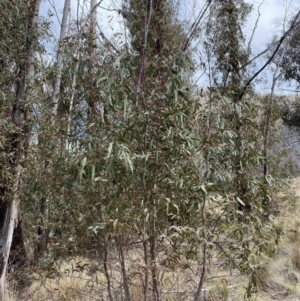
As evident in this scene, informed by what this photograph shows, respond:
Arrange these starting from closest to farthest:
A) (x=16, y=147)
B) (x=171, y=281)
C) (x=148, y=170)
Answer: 1. (x=148, y=170)
2. (x=171, y=281)
3. (x=16, y=147)

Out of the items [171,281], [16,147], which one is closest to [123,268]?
[171,281]

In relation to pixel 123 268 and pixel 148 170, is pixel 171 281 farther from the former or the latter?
pixel 148 170

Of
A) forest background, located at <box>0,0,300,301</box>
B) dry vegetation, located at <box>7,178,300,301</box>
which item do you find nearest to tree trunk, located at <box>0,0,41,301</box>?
dry vegetation, located at <box>7,178,300,301</box>

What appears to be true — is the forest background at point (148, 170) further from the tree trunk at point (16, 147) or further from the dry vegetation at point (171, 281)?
the tree trunk at point (16, 147)

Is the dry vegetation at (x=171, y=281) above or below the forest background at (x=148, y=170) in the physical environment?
below

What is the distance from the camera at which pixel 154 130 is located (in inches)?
96.1

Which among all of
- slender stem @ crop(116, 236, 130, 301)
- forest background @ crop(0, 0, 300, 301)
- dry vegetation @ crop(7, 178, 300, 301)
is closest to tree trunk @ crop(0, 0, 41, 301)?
dry vegetation @ crop(7, 178, 300, 301)

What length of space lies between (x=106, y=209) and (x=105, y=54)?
1035mm

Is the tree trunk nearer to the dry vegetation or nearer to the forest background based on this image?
the dry vegetation

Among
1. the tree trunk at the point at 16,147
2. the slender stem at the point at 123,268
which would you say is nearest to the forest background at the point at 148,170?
the slender stem at the point at 123,268

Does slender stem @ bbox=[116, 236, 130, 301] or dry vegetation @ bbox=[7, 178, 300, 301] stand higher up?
slender stem @ bbox=[116, 236, 130, 301]

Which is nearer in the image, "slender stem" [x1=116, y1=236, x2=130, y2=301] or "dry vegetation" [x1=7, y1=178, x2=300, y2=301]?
"slender stem" [x1=116, y1=236, x2=130, y2=301]

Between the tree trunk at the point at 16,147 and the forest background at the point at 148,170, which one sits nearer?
the forest background at the point at 148,170

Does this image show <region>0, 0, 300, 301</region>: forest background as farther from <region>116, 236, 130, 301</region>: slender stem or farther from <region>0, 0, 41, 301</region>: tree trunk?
<region>0, 0, 41, 301</region>: tree trunk
